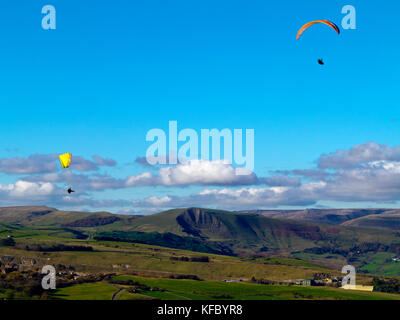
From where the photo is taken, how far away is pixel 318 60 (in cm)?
12675

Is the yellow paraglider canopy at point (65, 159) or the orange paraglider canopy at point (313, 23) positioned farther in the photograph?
the yellow paraglider canopy at point (65, 159)

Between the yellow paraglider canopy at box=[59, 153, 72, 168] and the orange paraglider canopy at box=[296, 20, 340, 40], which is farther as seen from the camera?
the yellow paraglider canopy at box=[59, 153, 72, 168]

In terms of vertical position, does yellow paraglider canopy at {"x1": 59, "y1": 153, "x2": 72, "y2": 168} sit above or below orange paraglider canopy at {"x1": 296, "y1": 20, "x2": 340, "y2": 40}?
below

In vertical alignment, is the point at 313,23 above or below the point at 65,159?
above
